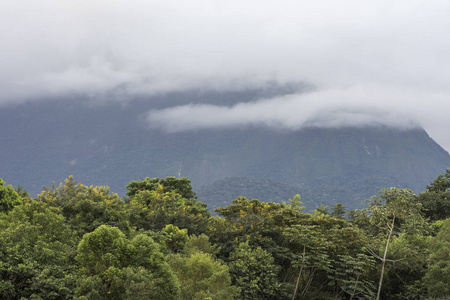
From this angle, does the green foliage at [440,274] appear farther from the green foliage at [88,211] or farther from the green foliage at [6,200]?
the green foliage at [6,200]

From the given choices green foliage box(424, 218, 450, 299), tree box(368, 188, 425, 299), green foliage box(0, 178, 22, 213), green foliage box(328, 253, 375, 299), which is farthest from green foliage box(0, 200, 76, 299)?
tree box(368, 188, 425, 299)

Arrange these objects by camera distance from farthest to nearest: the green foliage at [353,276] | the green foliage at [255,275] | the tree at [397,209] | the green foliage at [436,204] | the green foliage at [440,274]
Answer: the green foliage at [436,204] < the tree at [397,209] < the green foliage at [353,276] < the green foliage at [255,275] < the green foliage at [440,274]

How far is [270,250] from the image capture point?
35875 mm

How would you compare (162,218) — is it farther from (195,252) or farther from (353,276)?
(353,276)

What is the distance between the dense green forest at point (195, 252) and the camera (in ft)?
61.6

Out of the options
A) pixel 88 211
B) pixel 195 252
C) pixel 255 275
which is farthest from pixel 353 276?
pixel 88 211

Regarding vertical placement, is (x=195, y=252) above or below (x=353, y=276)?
above

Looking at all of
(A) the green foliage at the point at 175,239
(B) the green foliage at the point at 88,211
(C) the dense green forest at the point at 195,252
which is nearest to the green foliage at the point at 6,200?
(C) the dense green forest at the point at 195,252

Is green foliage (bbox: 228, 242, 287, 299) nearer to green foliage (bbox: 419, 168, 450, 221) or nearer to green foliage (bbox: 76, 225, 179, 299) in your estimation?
green foliage (bbox: 76, 225, 179, 299)

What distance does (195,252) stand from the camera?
2836cm

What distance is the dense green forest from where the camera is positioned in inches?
739

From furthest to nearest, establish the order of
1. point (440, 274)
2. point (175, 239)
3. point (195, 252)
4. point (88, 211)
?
point (175, 239) < point (88, 211) < point (440, 274) < point (195, 252)

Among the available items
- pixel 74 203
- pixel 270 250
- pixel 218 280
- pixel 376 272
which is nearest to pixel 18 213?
pixel 74 203

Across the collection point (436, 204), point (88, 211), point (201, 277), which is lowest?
point (201, 277)
